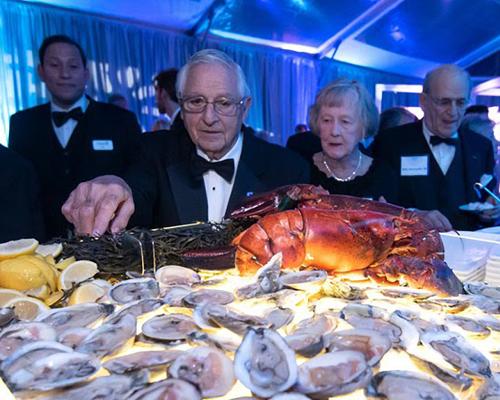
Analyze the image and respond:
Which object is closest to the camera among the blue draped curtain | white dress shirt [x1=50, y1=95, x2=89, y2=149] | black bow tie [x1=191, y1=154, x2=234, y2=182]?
black bow tie [x1=191, y1=154, x2=234, y2=182]

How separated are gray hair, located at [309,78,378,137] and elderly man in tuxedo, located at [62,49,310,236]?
420 mm

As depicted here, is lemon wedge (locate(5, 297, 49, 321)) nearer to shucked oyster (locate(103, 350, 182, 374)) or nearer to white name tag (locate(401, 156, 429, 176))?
shucked oyster (locate(103, 350, 182, 374))

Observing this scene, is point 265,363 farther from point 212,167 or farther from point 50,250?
point 212,167

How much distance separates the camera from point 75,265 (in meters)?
1.09

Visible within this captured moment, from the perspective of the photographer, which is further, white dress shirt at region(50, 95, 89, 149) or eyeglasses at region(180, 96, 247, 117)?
white dress shirt at region(50, 95, 89, 149)

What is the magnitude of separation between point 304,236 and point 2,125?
5.83m

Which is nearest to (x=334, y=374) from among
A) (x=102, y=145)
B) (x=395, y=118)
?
(x=102, y=145)

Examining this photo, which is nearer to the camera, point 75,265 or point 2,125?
point 75,265

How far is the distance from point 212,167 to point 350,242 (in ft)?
3.33

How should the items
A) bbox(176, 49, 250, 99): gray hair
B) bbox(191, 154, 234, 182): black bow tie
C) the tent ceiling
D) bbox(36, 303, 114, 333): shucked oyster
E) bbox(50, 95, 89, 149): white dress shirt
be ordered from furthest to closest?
1. the tent ceiling
2. bbox(50, 95, 89, 149): white dress shirt
3. bbox(191, 154, 234, 182): black bow tie
4. bbox(176, 49, 250, 99): gray hair
5. bbox(36, 303, 114, 333): shucked oyster

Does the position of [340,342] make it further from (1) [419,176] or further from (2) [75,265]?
(1) [419,176]

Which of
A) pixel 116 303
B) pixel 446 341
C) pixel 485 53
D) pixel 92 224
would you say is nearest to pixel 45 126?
pixel 92 224

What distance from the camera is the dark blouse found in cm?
238

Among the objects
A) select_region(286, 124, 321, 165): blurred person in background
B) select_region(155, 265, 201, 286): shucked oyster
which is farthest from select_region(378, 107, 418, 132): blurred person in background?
select_region(155, 265, 201, 286): shucked oyster
